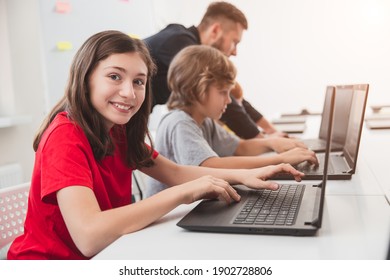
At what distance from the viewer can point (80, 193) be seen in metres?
0.67

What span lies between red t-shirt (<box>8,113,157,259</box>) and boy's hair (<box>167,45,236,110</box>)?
433 mm

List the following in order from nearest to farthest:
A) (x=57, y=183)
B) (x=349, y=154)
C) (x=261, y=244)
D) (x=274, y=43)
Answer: (x=261, y=244), (x=57, y=183), (x=349, y=154), (x=274, y=43)

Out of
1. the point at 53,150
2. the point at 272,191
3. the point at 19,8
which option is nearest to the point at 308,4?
the point at 19,8

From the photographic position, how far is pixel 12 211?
90 centimetres

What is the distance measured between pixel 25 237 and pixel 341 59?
65.4 inches

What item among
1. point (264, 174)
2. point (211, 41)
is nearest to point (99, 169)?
point (264, 174)

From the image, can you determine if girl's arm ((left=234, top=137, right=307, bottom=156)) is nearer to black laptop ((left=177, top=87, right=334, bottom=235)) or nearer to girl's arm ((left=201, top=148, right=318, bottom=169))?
girl's arm ((left=201, top=148, right=318, bottom=169))

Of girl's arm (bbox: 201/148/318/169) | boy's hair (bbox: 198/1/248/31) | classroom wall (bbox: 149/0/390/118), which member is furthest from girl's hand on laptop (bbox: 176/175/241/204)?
boy's hair (bbox: 198/1/248/31)

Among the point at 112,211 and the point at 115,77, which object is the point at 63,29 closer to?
the point at 115,77

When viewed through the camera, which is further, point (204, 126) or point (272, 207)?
point (204, 126)

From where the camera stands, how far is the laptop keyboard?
0.64 m

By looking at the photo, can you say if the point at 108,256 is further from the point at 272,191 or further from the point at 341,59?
the point at 341,59

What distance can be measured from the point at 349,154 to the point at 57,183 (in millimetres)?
720

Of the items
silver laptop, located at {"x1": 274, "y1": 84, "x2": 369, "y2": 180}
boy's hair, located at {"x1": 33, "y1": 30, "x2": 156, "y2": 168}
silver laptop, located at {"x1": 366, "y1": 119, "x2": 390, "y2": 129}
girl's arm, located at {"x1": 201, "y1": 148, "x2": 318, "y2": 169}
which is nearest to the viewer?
boy's hair, located at {"x1": 33, "y1": 30, "x2": 156, "y2": 168}
